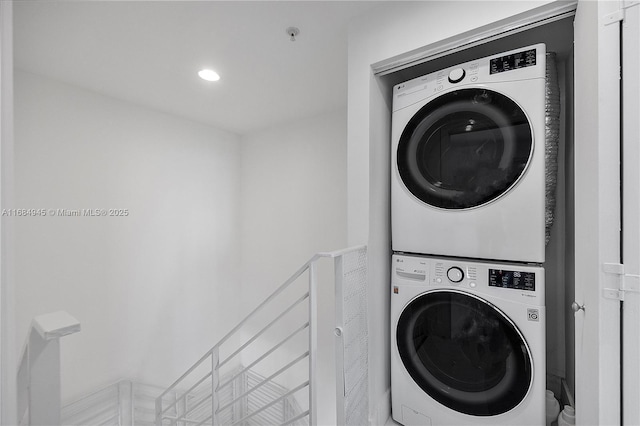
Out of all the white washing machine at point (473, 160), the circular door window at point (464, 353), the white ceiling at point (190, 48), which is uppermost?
the white ceiling at point (190, 48)

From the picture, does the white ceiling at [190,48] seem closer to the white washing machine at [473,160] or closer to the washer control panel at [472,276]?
the white washing machine at [473,160]

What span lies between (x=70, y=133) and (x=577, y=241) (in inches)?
122

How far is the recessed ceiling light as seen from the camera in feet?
6.61

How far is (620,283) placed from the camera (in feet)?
2.63

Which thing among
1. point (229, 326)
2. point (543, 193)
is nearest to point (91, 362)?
point (229, 326)

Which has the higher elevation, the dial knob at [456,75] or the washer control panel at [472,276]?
the dial knob at [456,75]

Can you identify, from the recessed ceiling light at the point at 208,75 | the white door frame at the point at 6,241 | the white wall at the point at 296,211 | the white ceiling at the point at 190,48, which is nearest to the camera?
the white door frame at the point at 6,241

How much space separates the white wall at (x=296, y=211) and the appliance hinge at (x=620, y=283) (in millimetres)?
2020

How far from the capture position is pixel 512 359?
1185 mm

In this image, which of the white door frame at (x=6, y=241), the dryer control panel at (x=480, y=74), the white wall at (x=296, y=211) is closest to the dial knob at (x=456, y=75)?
the dryer control panel at (x=480, y=74)

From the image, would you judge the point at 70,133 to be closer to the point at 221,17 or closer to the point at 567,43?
the point at 221,17

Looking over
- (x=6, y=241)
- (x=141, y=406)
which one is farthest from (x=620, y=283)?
(x=141, y=406)

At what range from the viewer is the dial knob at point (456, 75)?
129cm

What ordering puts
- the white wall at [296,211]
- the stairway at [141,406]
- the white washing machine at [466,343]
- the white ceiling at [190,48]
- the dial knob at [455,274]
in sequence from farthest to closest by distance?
1. the white wall at [296,211]
2. the stairway at [141,406]
3. the white ceiling at [190,48]
4. the dial knob at [455,274]
5. the white washing machine at [466,343]
